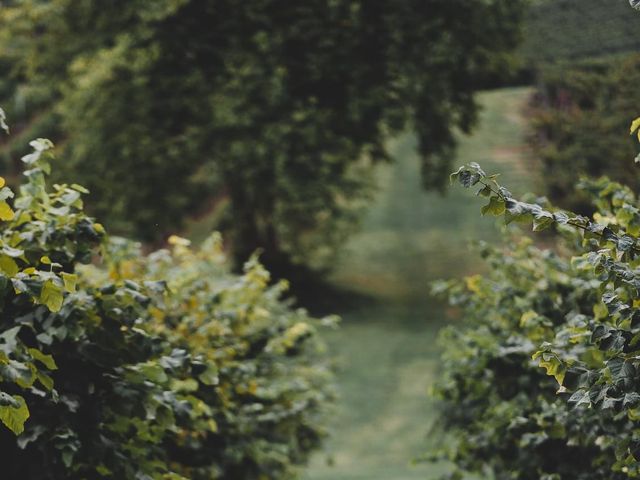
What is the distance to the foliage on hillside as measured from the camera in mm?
10820

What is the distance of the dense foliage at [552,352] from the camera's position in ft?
11.8

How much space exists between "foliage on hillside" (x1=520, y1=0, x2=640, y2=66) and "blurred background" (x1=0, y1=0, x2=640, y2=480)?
7 centimetres

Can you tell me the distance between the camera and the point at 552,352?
143 inches

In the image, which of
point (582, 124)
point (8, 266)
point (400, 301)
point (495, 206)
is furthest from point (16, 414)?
point (400, 301)

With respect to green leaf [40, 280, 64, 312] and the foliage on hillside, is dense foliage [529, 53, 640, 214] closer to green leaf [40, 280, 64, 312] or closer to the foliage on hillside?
the foliage on hillside

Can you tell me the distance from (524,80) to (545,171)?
2.54 metres

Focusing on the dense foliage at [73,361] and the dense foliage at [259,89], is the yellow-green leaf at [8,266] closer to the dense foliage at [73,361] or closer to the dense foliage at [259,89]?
the dense foliage at [73,361]

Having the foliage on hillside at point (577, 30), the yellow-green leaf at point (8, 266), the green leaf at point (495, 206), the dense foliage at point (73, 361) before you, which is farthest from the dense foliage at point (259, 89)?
the green leaf at point (495, 206)

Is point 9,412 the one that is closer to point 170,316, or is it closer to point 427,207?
point 170,316

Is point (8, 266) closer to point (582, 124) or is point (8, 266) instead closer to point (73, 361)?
point (73, 361)

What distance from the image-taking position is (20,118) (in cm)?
3198

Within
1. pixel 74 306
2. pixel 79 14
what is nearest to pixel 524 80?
pixel 79 14

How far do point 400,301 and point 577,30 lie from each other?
7.29m

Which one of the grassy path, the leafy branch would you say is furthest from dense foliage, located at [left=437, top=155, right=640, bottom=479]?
the grassy path
